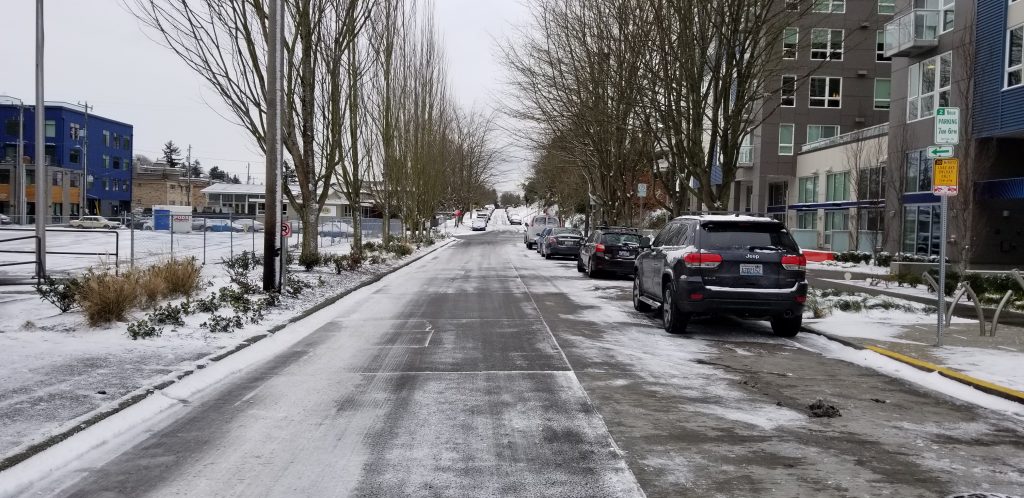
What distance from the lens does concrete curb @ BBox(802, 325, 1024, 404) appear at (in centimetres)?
777

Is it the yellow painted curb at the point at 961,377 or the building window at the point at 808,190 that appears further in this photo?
the building window at the point at 808,190

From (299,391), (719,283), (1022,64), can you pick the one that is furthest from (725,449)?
(1022,64)

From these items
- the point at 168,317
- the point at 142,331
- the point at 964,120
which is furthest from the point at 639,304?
the point at 964,120

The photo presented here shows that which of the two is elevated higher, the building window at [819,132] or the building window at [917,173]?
the building window at [819,132]

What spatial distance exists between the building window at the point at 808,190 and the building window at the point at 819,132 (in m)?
2.64

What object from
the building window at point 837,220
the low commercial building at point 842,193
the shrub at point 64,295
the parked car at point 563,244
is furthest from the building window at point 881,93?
the shrub at point 64,295

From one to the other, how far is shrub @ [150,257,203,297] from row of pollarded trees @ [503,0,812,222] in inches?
471

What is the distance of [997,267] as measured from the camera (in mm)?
26797

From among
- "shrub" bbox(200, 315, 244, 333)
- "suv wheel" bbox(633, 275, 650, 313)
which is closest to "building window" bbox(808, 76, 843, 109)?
"suv wheel" bbox(633, 275, 650, 313)

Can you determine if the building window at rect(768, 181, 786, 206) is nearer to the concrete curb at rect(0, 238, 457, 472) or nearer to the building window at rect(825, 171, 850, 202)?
the building window at rect(825, 171, 850, 202)

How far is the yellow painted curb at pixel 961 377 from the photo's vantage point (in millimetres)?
7750

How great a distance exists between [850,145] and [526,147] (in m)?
15.1

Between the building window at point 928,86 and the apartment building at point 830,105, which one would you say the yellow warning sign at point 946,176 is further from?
the apartment building at point 830,105

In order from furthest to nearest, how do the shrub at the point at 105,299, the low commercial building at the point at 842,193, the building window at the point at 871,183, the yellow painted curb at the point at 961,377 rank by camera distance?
the low commercial building at the point at 842,193, the building window at the point at 871,183, the shrub at the point at 105,299, the yellow painted curb at the point at 961,377
